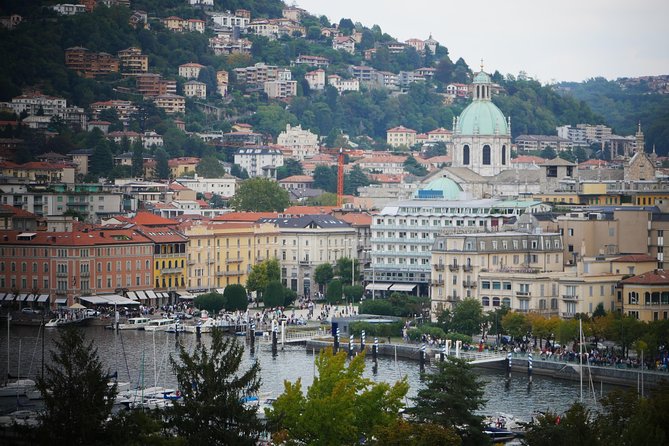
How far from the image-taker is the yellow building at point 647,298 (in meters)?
63.2

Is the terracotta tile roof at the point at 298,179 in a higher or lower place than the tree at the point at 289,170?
lower

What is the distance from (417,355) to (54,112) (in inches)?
3396

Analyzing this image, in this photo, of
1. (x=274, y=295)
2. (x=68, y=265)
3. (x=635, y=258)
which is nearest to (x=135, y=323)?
(x=68, y=265)

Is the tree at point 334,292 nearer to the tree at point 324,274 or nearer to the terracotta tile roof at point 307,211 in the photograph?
the tree at point 324,274

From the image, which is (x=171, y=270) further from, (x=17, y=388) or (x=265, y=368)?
(x=17, y=388)

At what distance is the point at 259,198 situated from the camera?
4358 inches

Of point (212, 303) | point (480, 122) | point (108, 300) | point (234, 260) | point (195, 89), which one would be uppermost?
point (195, 89)

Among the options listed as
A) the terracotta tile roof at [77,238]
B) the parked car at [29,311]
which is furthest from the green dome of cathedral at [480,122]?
the parked car at [29,311]

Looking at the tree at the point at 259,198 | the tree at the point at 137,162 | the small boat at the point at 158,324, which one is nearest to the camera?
the small boat at the point at 158,324

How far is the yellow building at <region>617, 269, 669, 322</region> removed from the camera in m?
63.2

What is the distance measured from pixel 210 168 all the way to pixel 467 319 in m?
70.4

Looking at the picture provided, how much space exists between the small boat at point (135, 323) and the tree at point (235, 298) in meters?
4.65

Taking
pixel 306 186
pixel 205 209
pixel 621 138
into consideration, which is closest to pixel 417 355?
pixel 205 209

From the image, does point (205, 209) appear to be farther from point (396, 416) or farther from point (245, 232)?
point (396, 416)
